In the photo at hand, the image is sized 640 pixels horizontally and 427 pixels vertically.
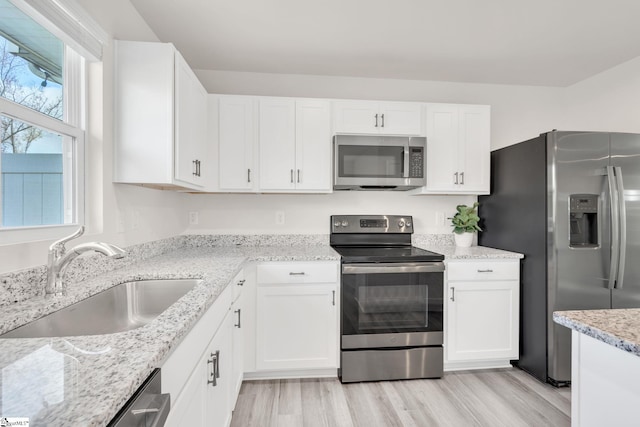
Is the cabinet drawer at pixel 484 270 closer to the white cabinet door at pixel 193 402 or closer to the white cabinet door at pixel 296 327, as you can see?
the white cabinet door at pixel 296 327

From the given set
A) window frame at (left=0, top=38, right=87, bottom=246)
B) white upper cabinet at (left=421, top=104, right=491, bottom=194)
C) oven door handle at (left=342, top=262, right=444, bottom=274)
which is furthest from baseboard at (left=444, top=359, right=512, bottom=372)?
window frame at (left=0, top=38, right=87, bottom=246)

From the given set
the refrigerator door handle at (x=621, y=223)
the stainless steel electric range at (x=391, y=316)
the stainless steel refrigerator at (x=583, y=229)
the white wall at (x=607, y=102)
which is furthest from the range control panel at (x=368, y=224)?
the white wall at (x=607, y=102)

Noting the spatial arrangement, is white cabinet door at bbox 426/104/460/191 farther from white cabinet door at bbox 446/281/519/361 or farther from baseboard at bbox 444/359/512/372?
baseboard at bbox 444/359/512/372

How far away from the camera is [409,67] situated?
8.80 ft

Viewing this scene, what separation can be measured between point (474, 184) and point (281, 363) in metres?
2.09

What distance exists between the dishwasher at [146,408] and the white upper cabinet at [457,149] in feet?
7.74

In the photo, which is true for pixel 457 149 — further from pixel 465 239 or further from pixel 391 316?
pixel 391 316

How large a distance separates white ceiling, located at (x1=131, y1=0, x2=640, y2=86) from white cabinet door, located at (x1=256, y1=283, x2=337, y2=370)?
176cm

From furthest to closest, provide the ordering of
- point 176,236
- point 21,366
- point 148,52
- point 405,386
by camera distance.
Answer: point 176,236 → point 405,386 → point 148,52 → point 21,366

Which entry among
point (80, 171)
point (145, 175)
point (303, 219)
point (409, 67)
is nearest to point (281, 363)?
point (303, 219)

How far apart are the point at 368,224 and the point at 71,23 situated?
89.5 inches

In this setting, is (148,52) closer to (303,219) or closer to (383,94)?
(303,219)

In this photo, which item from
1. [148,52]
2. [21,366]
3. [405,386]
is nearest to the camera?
[21,366]

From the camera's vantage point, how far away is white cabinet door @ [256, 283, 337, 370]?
7.20ft
